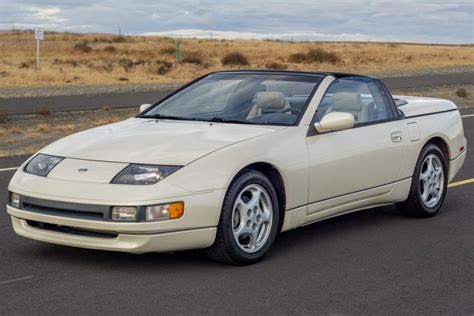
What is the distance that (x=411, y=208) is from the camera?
7.93 meters

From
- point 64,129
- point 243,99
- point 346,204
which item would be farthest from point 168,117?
point 64,129

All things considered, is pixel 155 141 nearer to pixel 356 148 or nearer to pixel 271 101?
pixel 271 101

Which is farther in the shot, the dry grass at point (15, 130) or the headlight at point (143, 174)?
the dry grass at point (15, 130)

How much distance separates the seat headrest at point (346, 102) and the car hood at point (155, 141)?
0.84 m

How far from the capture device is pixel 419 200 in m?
7.90

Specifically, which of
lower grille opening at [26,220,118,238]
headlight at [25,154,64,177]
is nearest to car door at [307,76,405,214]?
lower grille opening at [26,220,118,238]

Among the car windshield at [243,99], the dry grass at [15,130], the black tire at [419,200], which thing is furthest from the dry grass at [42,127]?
the black tire at [419,200]

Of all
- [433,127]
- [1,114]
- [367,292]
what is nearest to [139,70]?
[1,114]

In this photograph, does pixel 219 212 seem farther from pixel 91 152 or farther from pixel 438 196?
pixel 438 196

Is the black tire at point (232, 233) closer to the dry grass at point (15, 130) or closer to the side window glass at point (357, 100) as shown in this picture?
the side window glass at point (357, 100)

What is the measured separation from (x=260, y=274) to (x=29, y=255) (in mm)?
1706

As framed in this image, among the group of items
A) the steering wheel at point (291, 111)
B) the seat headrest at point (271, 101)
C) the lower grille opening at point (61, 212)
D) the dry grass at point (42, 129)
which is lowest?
the dry grass at point (42, 129)

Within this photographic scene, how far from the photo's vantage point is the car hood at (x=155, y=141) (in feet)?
19.2

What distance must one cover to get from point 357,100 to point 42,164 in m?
2.80
